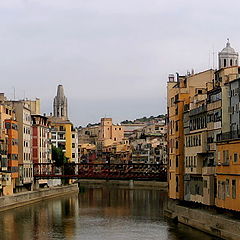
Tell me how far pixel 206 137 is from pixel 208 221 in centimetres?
794

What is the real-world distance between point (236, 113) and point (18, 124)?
157 feet

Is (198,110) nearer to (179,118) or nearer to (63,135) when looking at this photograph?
(179,118)

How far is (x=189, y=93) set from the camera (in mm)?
65062

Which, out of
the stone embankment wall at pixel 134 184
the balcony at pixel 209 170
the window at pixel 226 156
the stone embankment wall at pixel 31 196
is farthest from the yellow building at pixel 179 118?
the stone embankment wall at pixel 134 184

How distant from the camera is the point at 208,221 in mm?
52156

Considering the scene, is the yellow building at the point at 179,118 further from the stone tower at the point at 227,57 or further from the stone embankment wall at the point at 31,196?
the stone tower at the point at 227,57

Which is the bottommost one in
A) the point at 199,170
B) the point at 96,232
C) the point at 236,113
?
the point at 96,232

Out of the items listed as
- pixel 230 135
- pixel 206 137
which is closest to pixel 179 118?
pixel 206 137

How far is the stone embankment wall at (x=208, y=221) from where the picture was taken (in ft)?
151

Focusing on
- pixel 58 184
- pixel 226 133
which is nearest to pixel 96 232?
pixel 226 133

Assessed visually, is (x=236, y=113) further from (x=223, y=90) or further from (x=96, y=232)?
(x=96, y=232)

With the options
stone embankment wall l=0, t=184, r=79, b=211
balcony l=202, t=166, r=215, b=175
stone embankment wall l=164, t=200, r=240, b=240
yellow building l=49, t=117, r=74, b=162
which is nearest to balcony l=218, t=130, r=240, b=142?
balcony l=202, t=166, r=215, b=175

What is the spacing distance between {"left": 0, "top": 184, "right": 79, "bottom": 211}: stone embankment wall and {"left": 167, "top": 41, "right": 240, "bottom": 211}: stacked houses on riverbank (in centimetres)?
1970

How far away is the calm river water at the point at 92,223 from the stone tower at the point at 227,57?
20162 millimetres
